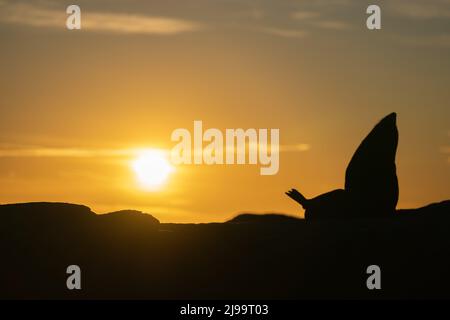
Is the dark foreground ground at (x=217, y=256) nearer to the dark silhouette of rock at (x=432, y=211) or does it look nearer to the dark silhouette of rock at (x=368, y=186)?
the dark silhouette of rock at (x=432, y=211)

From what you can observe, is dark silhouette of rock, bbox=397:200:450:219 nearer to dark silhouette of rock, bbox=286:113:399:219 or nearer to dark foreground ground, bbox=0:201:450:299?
dark foreground ground, bbox=0:201:450:299

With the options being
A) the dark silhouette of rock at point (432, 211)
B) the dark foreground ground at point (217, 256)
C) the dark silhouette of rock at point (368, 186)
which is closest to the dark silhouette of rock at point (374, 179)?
the dark silhouette of rock at point (368, 186)

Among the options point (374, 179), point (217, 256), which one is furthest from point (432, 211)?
point (217, 256)

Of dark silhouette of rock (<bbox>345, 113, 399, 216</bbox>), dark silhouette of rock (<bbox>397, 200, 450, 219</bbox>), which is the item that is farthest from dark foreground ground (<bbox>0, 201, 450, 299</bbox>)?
dark silhouette of rock (<bbox>345, 113, 399, 216</bbox>)

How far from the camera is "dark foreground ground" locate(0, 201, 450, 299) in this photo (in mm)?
30266

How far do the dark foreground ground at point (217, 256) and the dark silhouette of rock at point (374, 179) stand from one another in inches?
105

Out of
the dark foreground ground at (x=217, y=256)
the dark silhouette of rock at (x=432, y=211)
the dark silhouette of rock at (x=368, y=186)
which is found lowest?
the dark foreground ground at (x=217, y=256)

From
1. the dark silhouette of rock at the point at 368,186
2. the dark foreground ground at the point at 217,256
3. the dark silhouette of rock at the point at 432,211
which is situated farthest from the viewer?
the dark silhouette of rock at the point at 368,186

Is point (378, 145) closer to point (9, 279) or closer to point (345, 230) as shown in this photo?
point (345, 230)

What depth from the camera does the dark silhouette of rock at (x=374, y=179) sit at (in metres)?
36.7

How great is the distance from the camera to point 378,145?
1465 inches

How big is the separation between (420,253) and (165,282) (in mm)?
7881

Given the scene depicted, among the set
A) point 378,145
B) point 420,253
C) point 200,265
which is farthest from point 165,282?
point 378,145

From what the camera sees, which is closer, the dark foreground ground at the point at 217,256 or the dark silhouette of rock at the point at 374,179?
the dark foreground ground at the point at 217,256
